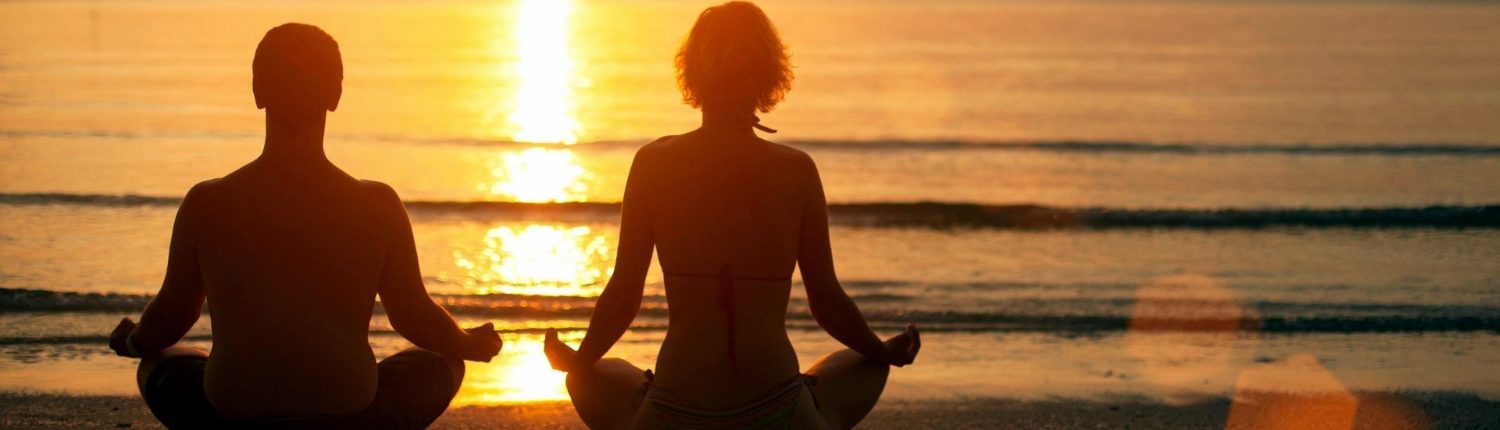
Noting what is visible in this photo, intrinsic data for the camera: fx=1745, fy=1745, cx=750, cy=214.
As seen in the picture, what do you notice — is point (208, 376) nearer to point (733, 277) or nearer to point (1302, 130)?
point (733, 277)

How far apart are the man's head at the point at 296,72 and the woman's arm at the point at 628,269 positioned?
0.71 meters

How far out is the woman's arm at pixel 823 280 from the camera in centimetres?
398

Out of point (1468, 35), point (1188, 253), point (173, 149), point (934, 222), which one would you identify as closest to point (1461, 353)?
point (1188, 253)

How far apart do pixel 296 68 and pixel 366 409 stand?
2.59 ft

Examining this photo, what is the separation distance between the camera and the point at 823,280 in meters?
4.07

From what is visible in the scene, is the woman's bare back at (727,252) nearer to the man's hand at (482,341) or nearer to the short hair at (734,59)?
the short hair at (734,59)

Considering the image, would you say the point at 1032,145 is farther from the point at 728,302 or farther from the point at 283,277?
the point at 283,277

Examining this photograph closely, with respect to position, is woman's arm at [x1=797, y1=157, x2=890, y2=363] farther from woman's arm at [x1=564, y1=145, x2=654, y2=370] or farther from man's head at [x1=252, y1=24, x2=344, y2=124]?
man's head at [x1=252, y1=24, x2=344, y2=124]

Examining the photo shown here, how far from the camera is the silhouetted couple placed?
12.1 feet

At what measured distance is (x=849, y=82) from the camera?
28.8 metres

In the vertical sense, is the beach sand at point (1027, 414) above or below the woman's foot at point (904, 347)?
below

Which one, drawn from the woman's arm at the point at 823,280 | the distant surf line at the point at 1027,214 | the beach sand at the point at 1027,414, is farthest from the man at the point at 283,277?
the distant surf line at the point at 1027,214

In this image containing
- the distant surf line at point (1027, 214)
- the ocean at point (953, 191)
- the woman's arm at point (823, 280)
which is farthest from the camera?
the distant surf line at point (1027, 214)

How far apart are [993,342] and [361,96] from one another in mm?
18622
